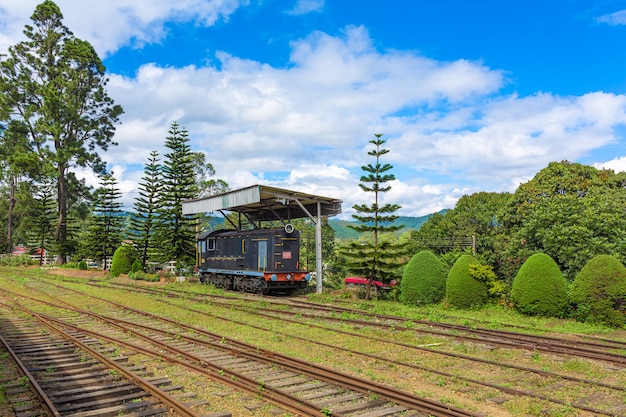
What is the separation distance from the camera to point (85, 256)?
41.4m

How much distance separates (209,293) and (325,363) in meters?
14.3

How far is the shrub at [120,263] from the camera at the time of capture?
110 feet

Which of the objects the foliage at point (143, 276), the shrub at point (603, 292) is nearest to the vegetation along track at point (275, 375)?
the shrub at point (603, 292)

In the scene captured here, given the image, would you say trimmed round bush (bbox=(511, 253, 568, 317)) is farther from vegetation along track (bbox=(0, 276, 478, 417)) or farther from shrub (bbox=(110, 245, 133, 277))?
shrub (bbox=(110, 245, 133, 277))

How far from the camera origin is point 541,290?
49.9 feet

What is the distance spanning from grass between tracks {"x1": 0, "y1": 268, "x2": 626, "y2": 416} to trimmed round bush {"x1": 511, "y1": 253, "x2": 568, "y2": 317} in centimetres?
48

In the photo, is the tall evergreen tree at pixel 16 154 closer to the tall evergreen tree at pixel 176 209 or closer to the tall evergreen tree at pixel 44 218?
the tall evergreen tree at pixel 44 218

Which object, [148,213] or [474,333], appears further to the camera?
[148,213]

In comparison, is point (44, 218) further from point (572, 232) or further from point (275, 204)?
point (572, 232)

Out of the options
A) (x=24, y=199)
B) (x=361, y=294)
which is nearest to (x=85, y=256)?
(x=24, y=199)

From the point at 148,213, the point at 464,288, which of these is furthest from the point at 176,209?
the point at 464,288

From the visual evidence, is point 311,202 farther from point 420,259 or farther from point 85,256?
point 85,256

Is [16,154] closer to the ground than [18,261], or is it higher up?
higher up

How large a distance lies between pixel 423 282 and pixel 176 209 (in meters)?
22.6
